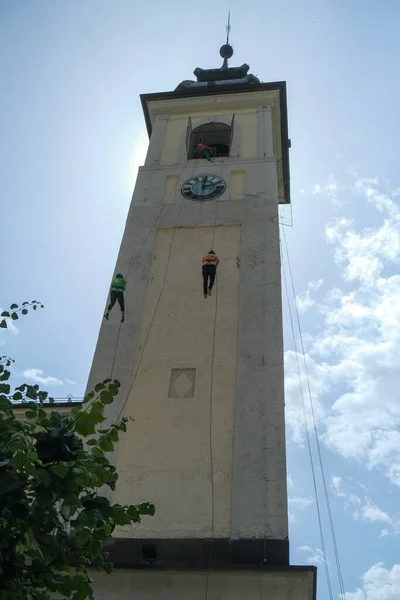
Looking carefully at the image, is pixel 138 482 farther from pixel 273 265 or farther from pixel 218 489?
pixel 273 265

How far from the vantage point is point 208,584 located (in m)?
8.55

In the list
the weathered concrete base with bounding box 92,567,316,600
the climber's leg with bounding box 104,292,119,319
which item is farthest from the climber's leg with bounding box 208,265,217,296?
the weathered concrete base with bounding box 92,567,316,600

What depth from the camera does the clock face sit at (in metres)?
15.5

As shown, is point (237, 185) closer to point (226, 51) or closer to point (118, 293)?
point (118, 293)

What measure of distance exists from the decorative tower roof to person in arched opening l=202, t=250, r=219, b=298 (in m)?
9.06

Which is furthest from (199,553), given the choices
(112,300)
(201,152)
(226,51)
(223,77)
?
(226,51)

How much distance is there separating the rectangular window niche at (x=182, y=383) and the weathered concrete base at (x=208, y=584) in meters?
3.35

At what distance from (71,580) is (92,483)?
76 centimetres

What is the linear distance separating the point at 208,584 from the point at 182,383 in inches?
152

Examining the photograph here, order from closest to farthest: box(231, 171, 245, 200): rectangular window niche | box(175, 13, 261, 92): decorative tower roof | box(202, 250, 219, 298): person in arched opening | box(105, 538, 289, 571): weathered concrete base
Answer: box(105, 538, 289, 571): weathered concrete base < box(202, 250, 219, 298): person in arched opening < box(231, 171, 245, 200): rectangular window niche < box(175, 13, 261, 92): decorative tower roof

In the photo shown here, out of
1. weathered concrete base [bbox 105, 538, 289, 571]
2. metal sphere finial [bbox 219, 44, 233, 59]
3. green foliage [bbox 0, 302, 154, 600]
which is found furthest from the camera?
metal sphere finial [bbox 219, 44, 233, 59]

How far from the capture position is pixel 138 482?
10273mm

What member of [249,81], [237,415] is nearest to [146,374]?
[237,415]

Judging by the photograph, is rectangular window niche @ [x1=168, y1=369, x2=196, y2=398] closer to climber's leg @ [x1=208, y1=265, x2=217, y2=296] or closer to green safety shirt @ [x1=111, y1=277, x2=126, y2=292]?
climber's leg @ [x1=208, y1=265, x2=217, y2=296]
